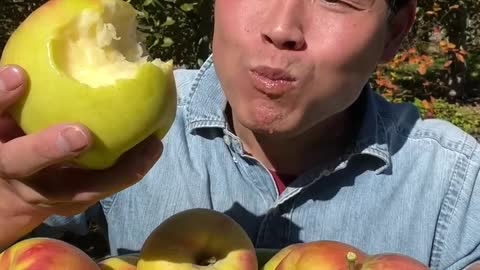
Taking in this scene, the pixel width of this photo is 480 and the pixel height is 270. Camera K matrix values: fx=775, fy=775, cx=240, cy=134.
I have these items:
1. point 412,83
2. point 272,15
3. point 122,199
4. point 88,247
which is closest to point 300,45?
point 272,15

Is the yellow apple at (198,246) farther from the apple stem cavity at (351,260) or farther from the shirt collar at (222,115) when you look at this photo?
the shirt collar at (222,115)

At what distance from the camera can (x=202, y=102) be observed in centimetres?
149

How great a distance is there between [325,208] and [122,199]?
38cm

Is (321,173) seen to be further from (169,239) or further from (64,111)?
(64,111)

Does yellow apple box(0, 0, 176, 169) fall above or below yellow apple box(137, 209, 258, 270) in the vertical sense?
above

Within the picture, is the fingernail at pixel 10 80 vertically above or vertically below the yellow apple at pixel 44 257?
above

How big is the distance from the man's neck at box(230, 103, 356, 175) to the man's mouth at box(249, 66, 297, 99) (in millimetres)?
274

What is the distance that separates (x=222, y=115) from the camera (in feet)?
4.81

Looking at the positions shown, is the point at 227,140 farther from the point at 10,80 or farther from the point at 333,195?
the point at 10,80

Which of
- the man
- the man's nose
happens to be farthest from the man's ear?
the man's nose

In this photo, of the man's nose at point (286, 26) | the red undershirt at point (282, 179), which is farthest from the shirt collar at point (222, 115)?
the man's nose at point (286, 26)

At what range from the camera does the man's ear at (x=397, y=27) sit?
52.6 inches

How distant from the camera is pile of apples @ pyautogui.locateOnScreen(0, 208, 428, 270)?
0.86 meters

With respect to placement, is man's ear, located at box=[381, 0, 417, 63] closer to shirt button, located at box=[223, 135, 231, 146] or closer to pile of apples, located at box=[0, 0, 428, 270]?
shirt button, located at box=[223, 135, 231, 146]
